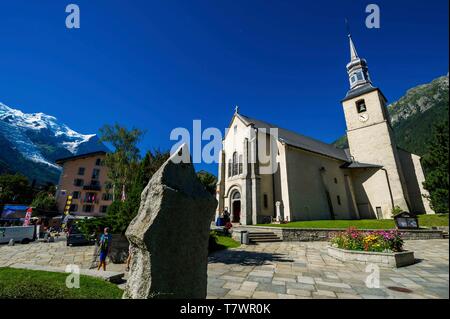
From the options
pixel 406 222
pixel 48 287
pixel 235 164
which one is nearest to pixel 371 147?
pixel 406 222

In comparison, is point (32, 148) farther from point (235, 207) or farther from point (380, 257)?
point (380, 257)

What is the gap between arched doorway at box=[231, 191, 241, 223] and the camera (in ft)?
84.1

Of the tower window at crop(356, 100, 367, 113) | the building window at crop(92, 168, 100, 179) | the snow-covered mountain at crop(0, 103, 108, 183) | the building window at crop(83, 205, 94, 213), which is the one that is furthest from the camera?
the snow-covered mountain at crop(0, 103, 108, 183)

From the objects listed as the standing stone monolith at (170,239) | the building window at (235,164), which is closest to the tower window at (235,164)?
the building window at (235,164)

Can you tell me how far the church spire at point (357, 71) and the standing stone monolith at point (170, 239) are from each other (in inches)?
1592

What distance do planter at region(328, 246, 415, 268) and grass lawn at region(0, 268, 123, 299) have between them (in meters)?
8.98

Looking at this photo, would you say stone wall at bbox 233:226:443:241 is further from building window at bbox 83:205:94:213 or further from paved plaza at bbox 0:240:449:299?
building window at bbox 83:205:94:213

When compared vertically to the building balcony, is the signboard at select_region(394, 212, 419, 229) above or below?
below

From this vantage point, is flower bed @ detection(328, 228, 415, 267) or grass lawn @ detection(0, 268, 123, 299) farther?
flower bed @ detection(328, 228, 415, 267)

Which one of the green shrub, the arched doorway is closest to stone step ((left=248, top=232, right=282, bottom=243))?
the arched doorway

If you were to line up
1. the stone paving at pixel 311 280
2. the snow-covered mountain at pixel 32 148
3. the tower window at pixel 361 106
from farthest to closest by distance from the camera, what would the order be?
the snow-covered mountain at pixel 32 148 < the tower window at pixel 361 106 < the stone paving at pixel 311 280

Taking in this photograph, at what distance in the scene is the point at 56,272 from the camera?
267 inches

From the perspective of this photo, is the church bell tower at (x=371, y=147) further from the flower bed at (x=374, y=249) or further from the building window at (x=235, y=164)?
the flower bed at (x=374, y=249)

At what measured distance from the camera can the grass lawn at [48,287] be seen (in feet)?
12.6
